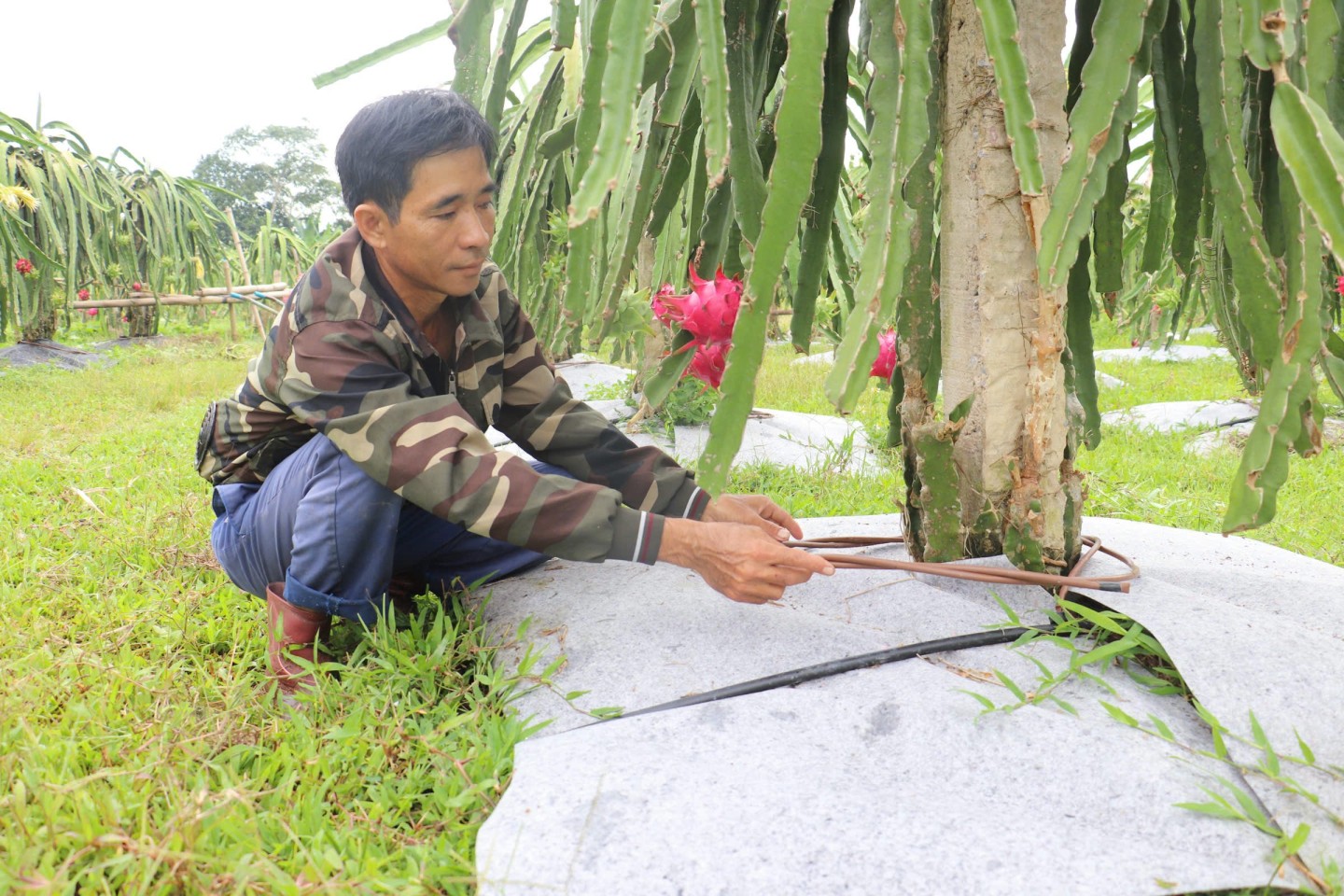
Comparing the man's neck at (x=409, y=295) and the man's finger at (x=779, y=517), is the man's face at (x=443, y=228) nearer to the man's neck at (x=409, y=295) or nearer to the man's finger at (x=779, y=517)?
the man's neck at (x=409, y=295)

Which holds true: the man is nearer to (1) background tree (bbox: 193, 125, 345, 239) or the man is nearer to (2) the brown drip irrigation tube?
(2) the brown drip irrigation tube

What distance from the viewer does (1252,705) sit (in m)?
1.12

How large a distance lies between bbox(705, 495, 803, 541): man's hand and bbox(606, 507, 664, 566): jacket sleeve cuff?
0.60 ft

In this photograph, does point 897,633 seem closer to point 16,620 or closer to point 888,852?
point 888,852

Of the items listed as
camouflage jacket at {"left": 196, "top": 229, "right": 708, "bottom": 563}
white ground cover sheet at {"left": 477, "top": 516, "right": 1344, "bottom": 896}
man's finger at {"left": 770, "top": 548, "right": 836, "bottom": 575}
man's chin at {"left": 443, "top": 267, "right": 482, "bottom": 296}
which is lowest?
white ground cover sheet at {"left": 477, "top": 516, "right": 1344, "bottom": 896}

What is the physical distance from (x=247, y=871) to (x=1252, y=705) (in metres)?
1.15

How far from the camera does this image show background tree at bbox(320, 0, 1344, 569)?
1080 mm

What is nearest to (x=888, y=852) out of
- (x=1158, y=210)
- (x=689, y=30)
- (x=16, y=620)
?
(x=689, y=30)

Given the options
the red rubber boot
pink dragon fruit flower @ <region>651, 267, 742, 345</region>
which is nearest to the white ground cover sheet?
the red rubber boot

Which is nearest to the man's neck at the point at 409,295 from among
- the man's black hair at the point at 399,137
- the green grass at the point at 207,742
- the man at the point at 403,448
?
the man at the point at 403,448

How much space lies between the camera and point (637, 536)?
1391mm

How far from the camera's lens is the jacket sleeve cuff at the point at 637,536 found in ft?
4.56

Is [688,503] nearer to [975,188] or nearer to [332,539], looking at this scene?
[332,539]

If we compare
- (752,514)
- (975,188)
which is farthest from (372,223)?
(975,188)
